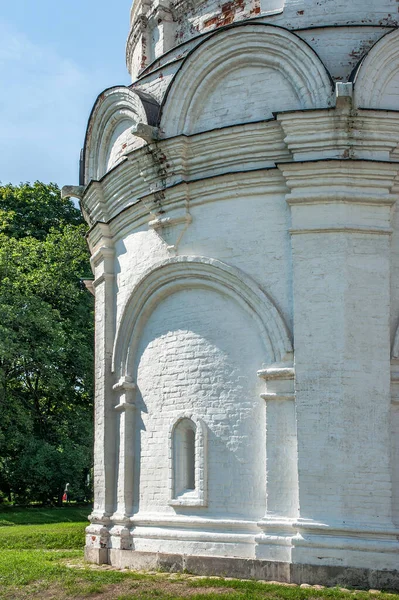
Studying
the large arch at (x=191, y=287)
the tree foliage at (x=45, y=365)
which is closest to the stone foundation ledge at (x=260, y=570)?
the large arch at (x=191, y=287)

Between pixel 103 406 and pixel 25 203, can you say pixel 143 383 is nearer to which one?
pixel 103 406

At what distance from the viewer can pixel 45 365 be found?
2081 centimetres

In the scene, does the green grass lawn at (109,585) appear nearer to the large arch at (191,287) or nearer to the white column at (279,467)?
the white column at (279,467)

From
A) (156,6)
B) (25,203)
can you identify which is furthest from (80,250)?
(156,6)

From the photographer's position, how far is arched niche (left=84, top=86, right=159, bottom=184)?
1170 centimetres

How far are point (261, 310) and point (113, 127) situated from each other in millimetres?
4457

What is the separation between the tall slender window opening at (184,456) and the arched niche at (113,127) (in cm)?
405

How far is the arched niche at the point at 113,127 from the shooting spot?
460 inches

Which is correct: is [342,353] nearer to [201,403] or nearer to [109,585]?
[201,403]

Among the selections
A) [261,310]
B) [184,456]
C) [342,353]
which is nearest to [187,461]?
[184,456]

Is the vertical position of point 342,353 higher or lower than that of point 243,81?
lower

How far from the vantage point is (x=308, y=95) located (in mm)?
10180

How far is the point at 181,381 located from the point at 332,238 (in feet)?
8.86

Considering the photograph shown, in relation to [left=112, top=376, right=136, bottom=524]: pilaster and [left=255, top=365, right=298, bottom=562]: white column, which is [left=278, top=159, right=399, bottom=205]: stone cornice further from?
[left=112, top=376, right=136, bottom=524]: pilaster
